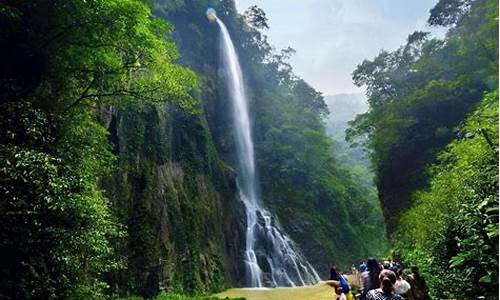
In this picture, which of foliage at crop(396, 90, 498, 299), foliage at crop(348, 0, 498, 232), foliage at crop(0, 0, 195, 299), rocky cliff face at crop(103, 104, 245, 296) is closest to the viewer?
foliage at crop(396, 90, 498, 299)

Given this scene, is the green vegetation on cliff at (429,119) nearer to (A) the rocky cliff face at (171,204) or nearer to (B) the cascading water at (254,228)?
(B) the cascading water at (254,228)

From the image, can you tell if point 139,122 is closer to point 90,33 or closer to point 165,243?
point 165,243

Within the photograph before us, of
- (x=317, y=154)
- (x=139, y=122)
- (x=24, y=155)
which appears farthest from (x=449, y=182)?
(x=317, y=154)

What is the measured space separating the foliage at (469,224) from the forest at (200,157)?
0.06 metres

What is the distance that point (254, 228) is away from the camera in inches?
1077

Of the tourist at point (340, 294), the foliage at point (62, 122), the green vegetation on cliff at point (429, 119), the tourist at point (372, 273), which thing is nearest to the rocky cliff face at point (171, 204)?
the foliage at point (62, 122)

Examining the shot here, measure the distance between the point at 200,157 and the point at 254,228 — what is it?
6.58 metres

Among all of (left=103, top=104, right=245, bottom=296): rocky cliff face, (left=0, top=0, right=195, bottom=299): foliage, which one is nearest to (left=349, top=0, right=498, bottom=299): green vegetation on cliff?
(left=0, top=0, right=195, bottom=299): foliage

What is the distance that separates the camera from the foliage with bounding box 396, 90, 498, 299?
536cm

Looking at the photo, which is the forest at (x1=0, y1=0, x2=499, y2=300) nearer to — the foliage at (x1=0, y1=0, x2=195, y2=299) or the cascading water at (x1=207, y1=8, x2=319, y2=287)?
the foliage at (x1=0, y1=0, x2=195, y2=299)

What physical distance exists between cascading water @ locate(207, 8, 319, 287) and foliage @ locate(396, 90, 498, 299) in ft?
39.6

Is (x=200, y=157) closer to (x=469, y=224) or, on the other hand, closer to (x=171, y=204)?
(x=171, y=204)

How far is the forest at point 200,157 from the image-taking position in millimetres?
7984

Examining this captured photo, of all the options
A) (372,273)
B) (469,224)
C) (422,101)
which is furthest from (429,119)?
(469,224)
